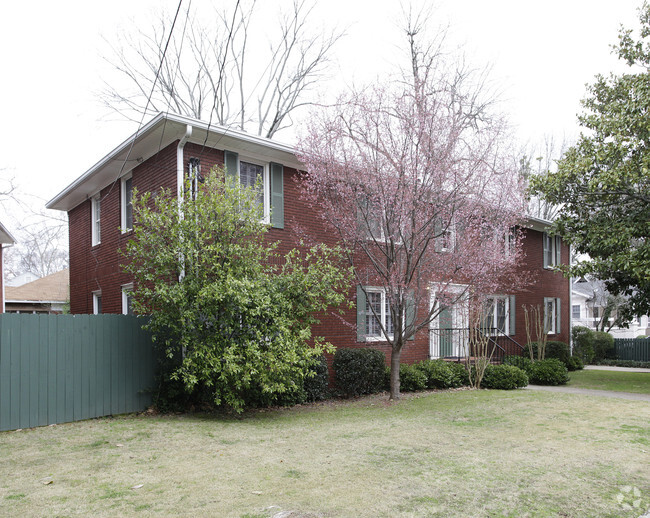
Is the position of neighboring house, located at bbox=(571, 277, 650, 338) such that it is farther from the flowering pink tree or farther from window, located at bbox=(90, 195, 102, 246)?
window, located at bbox=(90, 195, 102, 246)

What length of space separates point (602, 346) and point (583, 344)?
173cm

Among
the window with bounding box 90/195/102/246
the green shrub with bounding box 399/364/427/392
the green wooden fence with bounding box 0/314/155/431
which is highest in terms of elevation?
the window with bounding box 90/195/102/246

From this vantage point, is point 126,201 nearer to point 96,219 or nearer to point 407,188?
point 96,219

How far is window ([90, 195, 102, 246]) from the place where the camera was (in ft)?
47.6

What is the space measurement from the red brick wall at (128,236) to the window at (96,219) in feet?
0.96

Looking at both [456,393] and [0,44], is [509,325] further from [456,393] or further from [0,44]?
[0,44]

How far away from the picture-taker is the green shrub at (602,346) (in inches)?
963

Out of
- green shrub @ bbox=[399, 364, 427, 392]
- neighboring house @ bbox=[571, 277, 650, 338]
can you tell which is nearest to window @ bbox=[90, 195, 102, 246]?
green shrub @ bbox=[399, 364, 427, 392]

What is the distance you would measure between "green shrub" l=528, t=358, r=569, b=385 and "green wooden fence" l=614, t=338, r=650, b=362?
11.8 meters

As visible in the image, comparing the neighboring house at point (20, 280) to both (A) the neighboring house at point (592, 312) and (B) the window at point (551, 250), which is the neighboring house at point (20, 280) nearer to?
(B) the window at point (551, 250)

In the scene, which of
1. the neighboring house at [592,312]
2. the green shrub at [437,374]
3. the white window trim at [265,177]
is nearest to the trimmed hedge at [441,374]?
the green shrub at [437,374]

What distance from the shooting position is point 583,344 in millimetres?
23562

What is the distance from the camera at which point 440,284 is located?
1067cm

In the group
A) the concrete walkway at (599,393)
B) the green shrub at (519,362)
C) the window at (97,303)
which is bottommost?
the concrete walkway at (599,393)
